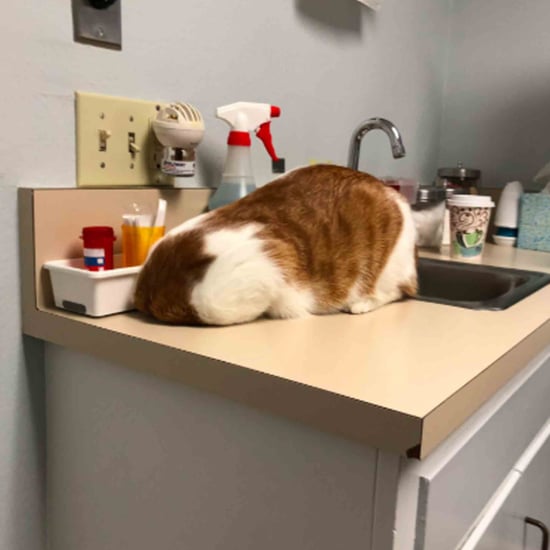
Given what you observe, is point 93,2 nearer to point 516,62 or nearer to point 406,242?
point 406,242

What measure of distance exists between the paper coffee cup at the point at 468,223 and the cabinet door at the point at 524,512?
16.3 inches

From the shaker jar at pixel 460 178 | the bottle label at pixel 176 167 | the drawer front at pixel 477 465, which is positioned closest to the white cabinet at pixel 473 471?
the drawer front at pixel 477 465

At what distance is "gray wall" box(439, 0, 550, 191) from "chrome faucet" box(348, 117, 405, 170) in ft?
1.97

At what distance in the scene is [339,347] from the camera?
2.12ft

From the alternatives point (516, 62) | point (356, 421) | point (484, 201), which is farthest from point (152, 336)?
point (516, 62)

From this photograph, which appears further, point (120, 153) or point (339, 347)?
point (120, 153)

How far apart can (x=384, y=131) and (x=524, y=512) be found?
0.71 meters

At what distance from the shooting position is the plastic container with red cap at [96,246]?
0.72 metres

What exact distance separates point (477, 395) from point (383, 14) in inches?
42.7

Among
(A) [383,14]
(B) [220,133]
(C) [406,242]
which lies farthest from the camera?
(A) [383,14]

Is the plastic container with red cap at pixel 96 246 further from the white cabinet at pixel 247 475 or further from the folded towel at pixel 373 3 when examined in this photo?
the folded towel at pixel 373 3

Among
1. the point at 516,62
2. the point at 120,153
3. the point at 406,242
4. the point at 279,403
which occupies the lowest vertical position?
the point at 279,403

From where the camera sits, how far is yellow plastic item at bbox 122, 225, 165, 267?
2.50 feet

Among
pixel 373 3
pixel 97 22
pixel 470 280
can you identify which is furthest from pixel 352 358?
pixel 373 3
